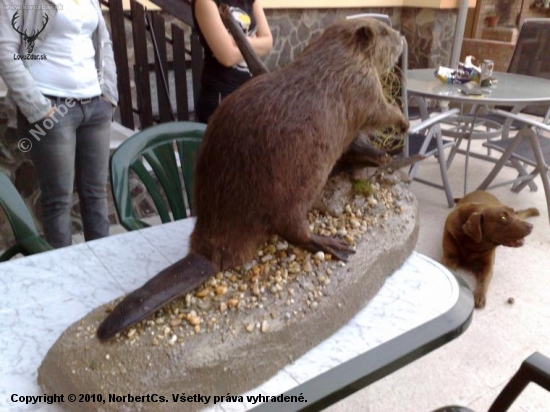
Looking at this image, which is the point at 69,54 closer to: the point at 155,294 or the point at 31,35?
the point at 31,35

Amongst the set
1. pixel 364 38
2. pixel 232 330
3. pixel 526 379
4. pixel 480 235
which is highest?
pixel 364 38

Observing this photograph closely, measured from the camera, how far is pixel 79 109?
1.95 m

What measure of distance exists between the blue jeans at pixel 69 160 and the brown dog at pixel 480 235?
5.61 ft

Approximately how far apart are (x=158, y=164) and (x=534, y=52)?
3635mm

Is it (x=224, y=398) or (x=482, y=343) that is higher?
(x=224, y=398)

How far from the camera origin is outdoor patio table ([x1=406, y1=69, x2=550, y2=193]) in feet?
9.96

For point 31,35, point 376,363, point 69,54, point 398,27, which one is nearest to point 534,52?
point 398,27

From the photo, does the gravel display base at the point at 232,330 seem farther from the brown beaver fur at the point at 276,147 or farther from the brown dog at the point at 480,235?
the brown dog at the point at 480,235

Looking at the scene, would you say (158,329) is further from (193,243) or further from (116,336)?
(193,243)

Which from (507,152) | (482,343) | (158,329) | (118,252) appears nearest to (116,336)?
(158,329)

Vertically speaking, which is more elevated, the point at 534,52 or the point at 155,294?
the point at 155,294

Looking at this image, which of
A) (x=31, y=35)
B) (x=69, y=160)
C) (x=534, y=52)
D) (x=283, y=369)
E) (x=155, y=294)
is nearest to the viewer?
(x=155, y=294)

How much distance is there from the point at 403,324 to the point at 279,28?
470cm

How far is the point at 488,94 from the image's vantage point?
3.18 m
